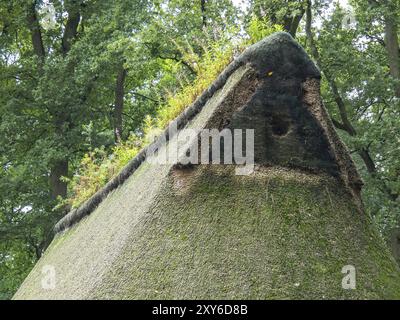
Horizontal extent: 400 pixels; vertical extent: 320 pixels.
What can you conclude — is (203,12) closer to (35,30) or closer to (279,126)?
(35,30)

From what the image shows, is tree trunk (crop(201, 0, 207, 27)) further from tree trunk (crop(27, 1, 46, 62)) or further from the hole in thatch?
the hole in thatch

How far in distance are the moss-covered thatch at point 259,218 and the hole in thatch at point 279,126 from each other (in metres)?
0.01

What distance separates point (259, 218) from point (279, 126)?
0.97 m

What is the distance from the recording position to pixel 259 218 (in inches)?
221

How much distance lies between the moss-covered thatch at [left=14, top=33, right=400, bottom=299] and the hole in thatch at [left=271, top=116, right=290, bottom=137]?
0.01 metres

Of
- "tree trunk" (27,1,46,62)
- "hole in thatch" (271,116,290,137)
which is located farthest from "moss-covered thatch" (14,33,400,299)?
"tree trunk" (27,1,46,62)

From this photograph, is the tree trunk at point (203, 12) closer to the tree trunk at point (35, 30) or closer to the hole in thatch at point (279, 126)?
the tree trunk at point (35, 30)

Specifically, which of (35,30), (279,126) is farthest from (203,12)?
(279,126)

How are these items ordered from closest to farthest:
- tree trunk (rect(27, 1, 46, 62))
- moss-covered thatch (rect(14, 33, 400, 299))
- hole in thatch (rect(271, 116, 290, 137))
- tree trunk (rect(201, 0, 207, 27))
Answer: moss-covered thatch (rect(14, 33, 400, 299))
hole in thatch (rect(271, 116, 290, 137))
tree trunk (rect(201, 0, 207, 27))
tree trunk (rect(27, 1, 46, 62))

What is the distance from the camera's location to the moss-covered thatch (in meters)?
5.26

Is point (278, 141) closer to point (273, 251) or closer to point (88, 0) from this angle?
point (273, 251)

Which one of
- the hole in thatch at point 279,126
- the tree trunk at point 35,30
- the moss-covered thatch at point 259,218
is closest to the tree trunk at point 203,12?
the tree trunk at point 35,30
